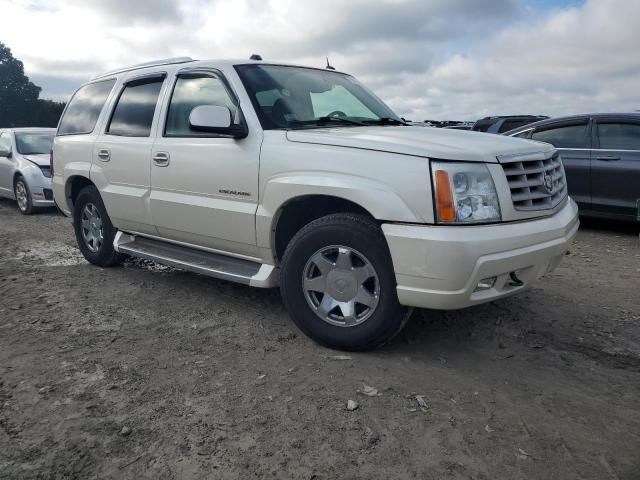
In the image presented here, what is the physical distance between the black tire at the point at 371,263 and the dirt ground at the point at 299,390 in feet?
0.47

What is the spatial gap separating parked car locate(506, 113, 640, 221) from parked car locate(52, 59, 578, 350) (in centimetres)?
356

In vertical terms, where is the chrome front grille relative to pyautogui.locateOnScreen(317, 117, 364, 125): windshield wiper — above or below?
below

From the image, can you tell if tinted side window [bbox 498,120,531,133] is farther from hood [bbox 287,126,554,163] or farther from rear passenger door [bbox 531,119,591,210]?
hood [bbox 287,126,554,163]

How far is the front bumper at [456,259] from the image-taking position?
9.42 ft

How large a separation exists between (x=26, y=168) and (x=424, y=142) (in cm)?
864

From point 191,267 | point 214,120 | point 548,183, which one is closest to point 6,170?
point 191,267

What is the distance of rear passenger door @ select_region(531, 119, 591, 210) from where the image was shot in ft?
23.0

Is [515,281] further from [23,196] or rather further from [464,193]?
[23,196]

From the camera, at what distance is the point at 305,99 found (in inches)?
160

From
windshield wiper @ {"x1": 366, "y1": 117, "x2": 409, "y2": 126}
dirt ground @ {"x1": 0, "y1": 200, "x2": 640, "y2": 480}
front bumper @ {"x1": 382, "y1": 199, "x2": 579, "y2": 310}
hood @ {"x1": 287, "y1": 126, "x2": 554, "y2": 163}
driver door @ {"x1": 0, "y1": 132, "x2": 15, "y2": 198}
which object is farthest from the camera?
driver door @ {"x1": 0, "y1": 132, "x2": 15, "y2": 198}

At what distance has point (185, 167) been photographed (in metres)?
4.09

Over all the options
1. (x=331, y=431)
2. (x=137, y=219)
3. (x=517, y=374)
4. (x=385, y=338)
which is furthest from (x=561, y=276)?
(x=137, y=219)

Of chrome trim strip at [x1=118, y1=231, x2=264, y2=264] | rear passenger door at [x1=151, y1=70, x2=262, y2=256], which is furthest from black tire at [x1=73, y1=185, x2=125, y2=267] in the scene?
rear passenger door at [x1=151, y1=70, x2=262, y2=256]

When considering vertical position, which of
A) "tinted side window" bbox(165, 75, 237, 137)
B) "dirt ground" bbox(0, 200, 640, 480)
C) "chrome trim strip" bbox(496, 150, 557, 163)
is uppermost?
"tinted side window" bbox(165, 75, 237, 137)
